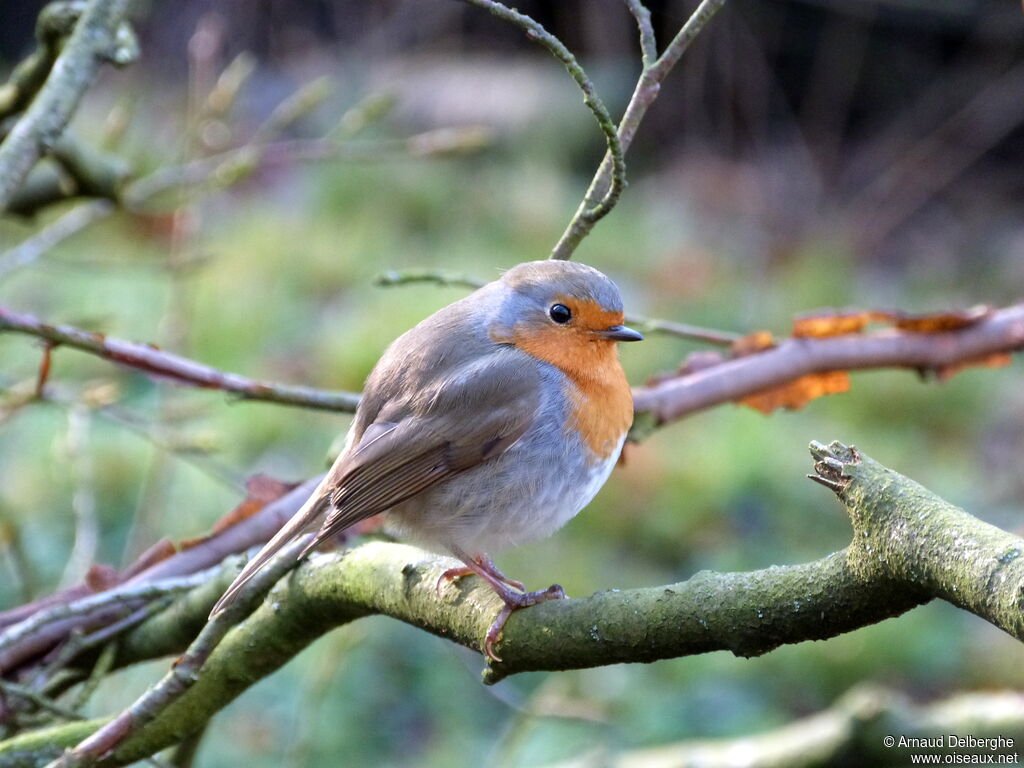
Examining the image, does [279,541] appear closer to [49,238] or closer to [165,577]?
[165,577]

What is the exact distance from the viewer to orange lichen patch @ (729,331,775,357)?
2412 mm

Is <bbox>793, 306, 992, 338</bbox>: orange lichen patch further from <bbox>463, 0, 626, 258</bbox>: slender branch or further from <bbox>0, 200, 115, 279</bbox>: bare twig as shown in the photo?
<bbox>0, 200, 115, 279</bbox>: bare twig

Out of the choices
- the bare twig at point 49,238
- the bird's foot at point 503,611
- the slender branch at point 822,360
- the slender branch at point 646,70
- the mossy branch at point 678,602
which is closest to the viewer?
the mossy branch at point 678,602

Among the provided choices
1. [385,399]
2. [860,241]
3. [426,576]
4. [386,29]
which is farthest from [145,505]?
[386,29]

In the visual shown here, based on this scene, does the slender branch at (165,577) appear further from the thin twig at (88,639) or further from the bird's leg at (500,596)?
the bird's leg at (500,596)

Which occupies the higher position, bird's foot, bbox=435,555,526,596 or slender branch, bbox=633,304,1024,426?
slender branch, bbox=633,304,1024,426

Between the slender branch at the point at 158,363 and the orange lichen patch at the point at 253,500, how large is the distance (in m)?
0.15

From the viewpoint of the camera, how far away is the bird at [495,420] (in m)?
1.86

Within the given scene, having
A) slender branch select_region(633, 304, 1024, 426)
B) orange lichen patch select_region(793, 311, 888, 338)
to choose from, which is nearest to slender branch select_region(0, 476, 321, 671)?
slender branch select_region(633, 304, 1024, 426)

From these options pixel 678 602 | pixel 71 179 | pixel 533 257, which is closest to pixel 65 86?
pixel 71 179

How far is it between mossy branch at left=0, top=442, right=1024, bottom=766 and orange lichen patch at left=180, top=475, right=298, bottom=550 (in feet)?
1.16

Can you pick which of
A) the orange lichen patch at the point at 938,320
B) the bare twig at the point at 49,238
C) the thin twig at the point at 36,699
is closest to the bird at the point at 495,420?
the thin twig at the point at 36,699

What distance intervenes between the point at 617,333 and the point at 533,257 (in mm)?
4852

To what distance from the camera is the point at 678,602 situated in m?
1.21
